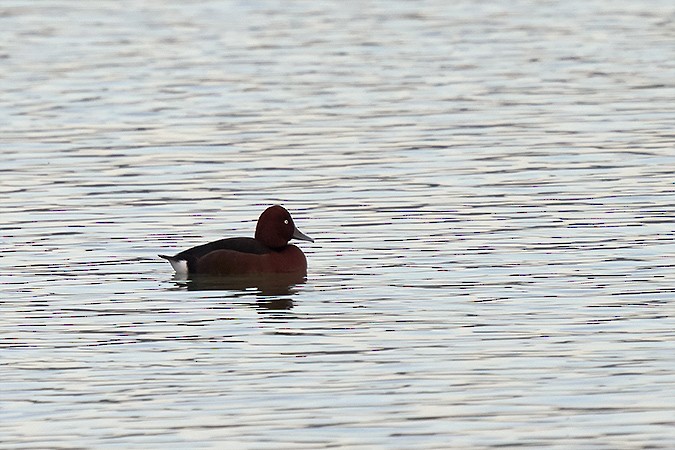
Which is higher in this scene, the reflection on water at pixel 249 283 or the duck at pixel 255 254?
the duck at pixel 255 254

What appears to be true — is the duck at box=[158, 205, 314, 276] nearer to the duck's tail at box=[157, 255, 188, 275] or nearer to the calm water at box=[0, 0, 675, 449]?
the duck's tail at box=[157, 255, 188, 275]

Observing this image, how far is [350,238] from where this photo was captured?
17953mm

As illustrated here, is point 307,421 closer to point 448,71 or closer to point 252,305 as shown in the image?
point 252,305

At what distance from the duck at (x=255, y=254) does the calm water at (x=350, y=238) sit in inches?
12.5

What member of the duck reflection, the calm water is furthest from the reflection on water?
the calm water

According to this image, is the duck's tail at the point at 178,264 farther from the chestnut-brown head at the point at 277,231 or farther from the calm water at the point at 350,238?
the chestnut-brown head at the point at 277,231

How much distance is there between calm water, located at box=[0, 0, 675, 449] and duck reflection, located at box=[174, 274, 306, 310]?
3.5 inches

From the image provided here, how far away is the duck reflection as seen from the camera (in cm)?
1581

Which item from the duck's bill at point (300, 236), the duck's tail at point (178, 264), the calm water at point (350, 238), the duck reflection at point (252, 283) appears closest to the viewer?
the calm water at point (350, 238)

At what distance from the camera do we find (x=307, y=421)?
35.0 ft

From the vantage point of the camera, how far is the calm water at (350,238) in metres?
11.0

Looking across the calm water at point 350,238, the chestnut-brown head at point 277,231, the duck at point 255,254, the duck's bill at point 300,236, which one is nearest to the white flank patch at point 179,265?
the duck at point 255,254

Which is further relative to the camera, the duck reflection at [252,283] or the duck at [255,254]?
the duck at [255,254]

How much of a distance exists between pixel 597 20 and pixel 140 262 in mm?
25463
